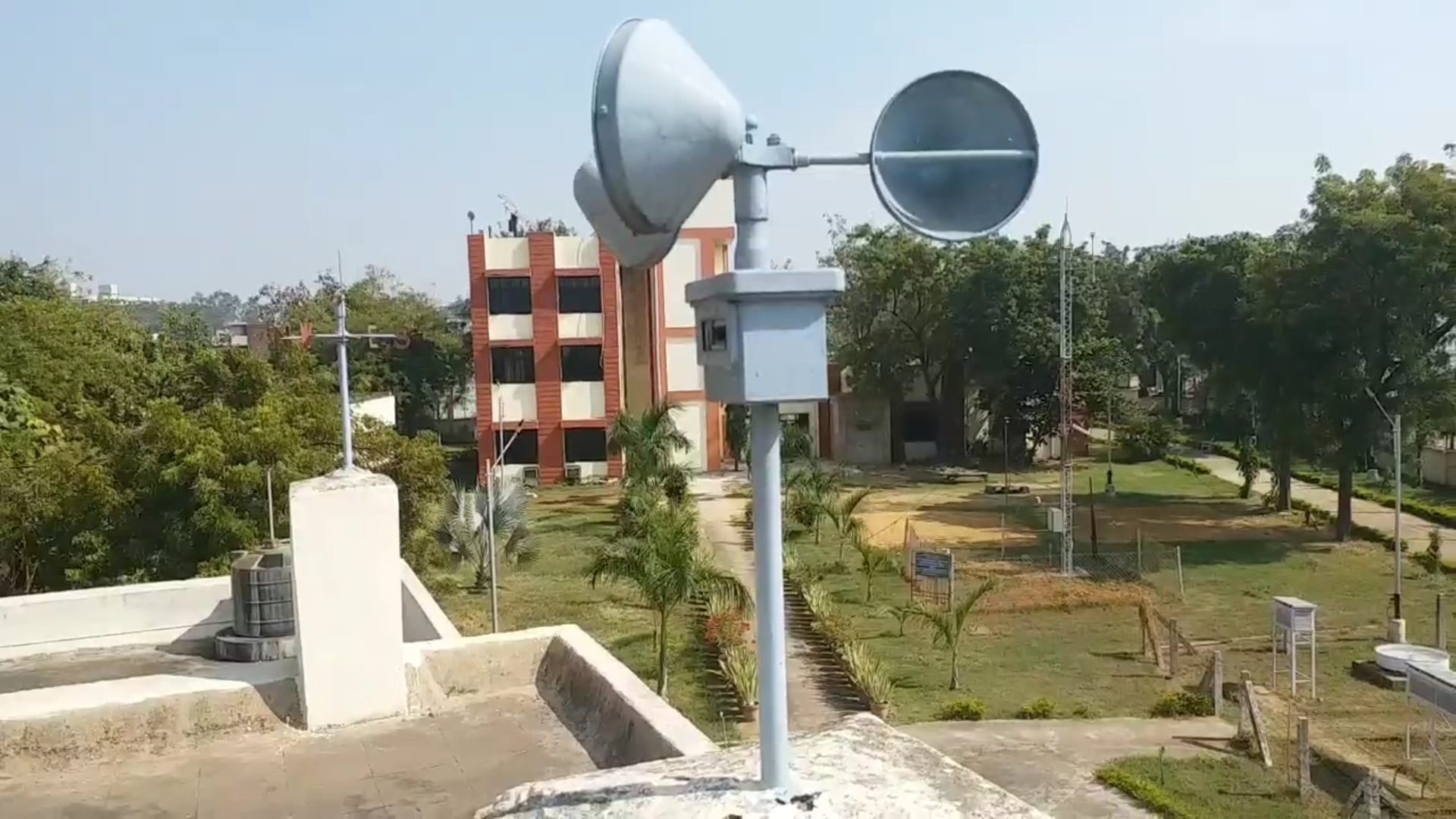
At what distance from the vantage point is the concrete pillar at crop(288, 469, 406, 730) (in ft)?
17.2

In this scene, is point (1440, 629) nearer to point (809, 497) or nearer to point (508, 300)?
point (809, 497)

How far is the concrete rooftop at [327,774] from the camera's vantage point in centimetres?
462

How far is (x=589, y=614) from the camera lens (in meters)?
15.8

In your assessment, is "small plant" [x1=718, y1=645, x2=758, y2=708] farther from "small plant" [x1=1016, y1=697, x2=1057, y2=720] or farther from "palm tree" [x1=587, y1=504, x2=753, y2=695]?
"small plant" [x1=1016, y1=697, x2=1057, y2=720]

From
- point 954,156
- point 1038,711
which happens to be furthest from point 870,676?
point 954,156

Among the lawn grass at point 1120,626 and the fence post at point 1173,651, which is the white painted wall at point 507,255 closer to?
the lawn grass at point 1120,626

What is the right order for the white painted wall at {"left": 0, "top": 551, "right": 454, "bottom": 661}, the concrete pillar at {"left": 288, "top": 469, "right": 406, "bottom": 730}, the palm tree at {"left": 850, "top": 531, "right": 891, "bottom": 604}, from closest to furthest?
1. the concrete pillar at {"left": 288, "top": 469, "right": 406, "bottom": 730}
2. the white painted wall at {"left": 0, "top": 551, "right": 454, "bottom": 661}
3. the palm tree at {"left": 850, "top": 531, "right": 891, "bottom": 604}

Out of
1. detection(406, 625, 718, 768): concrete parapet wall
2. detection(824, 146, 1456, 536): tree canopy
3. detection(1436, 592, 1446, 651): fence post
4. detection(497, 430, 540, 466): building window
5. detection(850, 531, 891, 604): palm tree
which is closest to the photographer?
detection(406, 625, 718, 768): concrete parapet wall

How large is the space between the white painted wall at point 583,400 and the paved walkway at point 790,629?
3.05 meters

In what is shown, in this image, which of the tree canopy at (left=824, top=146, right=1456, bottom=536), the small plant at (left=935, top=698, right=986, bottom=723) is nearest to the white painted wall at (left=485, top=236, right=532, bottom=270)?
the tree canopy at (left=824, top=146, right=1456, bottom=536)

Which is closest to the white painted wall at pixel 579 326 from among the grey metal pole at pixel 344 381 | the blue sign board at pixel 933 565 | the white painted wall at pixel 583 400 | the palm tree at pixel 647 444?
the white painted wall at pixel 583 400

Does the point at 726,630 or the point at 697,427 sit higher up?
the point at 697,427

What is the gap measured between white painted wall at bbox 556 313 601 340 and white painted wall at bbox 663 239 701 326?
2.24 m

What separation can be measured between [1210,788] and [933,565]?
20.0 ft
